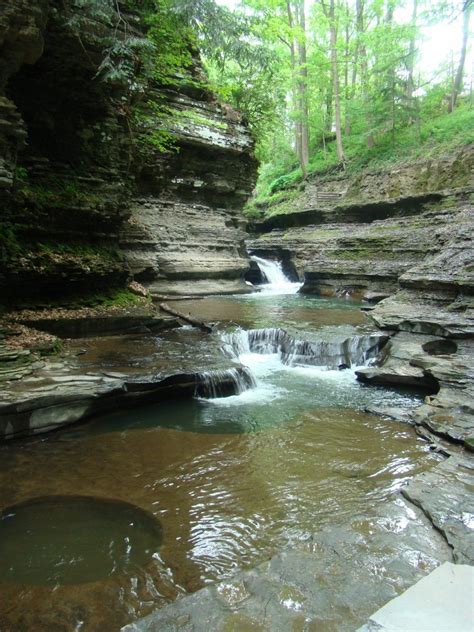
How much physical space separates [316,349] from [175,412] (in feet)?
12.9

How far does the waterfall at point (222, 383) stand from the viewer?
7109 millimetres

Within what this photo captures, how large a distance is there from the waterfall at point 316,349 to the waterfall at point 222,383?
50.8 inches

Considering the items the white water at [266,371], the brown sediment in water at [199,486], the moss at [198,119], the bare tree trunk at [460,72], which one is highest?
the bare tree trunk at [460,72]

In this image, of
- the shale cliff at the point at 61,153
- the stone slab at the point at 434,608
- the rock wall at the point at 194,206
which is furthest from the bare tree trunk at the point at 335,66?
the stone slab at the point at 434,608

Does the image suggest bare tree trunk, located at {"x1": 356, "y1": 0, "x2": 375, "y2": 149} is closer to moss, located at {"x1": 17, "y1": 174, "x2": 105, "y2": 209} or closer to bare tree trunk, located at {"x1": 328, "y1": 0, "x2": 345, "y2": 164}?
bare tree trunk, located at {"x1": 328, "y1": 0, "x2": 345, "y2": 164}

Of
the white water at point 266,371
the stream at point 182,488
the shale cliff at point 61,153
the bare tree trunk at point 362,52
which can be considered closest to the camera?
the stream at point 182,488

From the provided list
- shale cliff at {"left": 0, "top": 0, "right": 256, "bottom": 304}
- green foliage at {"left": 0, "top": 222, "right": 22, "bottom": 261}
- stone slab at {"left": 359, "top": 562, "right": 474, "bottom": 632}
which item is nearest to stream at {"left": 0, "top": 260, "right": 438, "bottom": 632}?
stone slab at {"left": 359, "top": 562, "right": 474, "bottom": 632}

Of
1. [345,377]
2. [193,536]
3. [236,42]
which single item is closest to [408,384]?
[345,377]

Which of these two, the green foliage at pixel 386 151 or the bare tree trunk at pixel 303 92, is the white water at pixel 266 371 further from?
the bare tree trunk at pixel 303 92

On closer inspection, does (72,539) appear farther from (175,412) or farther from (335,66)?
(335,66)

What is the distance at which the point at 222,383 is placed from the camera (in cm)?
724

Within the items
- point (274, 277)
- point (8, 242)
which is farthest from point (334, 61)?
point (8, 242)

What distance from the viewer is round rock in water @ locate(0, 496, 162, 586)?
3150mm

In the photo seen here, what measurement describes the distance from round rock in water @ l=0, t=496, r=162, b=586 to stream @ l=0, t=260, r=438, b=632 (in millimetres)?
13
